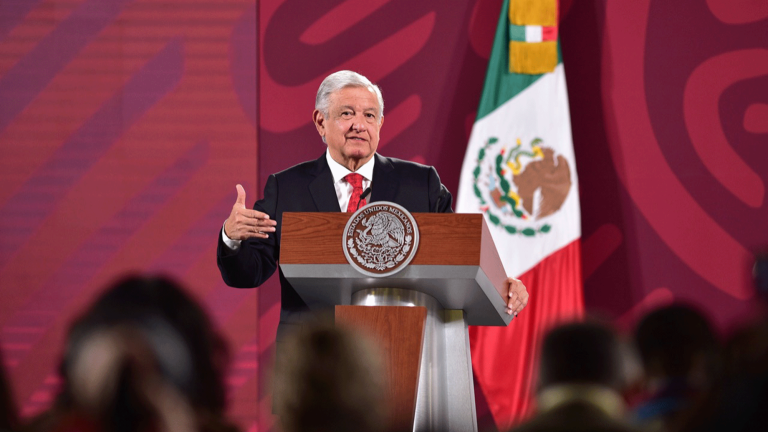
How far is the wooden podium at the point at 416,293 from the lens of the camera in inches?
72.5

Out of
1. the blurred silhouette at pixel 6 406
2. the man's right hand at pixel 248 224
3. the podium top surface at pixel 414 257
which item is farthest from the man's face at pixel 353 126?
the blurred silhouette at pixel 6 406

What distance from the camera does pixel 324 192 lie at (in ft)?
8.80

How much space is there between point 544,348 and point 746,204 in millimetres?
4548

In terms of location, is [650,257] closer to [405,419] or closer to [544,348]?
[405,419]

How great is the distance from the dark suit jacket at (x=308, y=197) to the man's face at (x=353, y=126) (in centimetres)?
6

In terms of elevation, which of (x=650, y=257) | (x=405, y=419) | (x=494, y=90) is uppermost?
(x=494, y=90)

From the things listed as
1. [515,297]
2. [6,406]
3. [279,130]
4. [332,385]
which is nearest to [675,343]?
[332,385]

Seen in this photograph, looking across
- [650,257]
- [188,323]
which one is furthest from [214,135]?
[188,323]

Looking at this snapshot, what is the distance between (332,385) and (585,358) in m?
0.20

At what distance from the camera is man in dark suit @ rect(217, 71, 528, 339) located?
253 cm

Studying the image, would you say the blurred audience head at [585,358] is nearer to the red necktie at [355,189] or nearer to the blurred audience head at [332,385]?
the blurred audience head at [332,385]

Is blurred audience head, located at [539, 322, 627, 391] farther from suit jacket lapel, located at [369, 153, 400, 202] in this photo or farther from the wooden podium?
suit jacket lapel, located at [369, 153, 400, 202]

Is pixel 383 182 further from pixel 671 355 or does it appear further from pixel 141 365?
pixel 141 365

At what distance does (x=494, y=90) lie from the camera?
15.2ft
